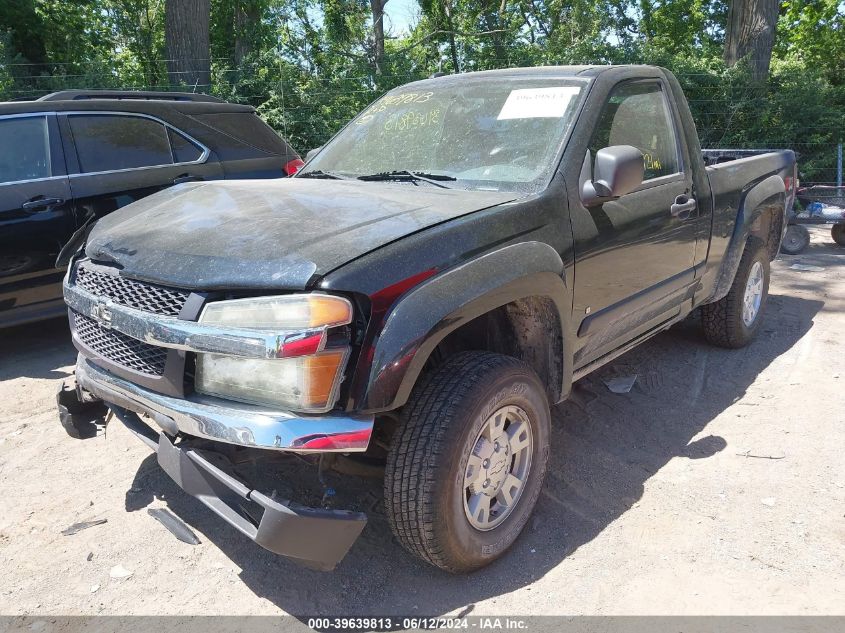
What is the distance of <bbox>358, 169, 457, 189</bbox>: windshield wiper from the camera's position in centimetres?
342

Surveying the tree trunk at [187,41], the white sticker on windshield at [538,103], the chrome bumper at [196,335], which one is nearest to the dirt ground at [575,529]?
the chrome bumper at [196,335]

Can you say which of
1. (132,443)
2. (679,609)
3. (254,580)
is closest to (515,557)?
(679,609)

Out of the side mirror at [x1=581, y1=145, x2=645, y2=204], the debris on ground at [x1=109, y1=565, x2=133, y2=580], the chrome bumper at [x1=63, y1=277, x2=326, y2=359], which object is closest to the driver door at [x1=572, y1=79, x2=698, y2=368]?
the side mirror at [x1=581, y1=145, x2=645, y2=204]

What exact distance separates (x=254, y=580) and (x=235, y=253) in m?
1.31

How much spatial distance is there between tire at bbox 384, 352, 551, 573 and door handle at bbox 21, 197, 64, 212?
3.77m

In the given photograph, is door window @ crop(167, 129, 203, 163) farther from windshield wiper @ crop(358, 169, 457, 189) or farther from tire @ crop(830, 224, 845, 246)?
tire @ crop(830, 224, 845, 246)

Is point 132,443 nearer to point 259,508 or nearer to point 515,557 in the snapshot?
point 259,508

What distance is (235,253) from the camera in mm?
2500

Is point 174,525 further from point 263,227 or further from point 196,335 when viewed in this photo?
point 263,227

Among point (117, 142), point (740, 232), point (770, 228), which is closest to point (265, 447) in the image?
point (740, 232)

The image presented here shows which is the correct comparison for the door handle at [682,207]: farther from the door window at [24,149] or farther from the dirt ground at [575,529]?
the door window at [24,149]

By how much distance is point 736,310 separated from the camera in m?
5.10

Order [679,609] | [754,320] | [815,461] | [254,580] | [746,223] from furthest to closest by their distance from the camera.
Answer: [754,320], [746,223], [815,461], [254,580], [679,609]

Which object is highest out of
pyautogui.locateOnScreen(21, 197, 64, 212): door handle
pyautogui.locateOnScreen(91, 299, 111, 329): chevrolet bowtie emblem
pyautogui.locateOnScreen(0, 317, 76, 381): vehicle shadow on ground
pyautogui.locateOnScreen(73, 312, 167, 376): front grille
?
pyautogui.locateOnScreen(21, 197, 64, 212): door handle
